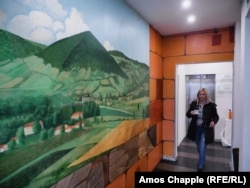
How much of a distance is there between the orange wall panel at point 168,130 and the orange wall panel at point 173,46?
4.60 feet

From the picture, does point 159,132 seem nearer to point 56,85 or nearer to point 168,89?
point 168,89

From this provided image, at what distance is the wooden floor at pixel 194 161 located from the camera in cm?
351

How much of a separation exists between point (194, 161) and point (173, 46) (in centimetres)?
235

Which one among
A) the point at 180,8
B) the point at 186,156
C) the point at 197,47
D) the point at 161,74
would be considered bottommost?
the point at 186,156

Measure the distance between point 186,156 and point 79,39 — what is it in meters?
3.54

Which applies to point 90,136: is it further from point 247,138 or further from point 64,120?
point 247,138

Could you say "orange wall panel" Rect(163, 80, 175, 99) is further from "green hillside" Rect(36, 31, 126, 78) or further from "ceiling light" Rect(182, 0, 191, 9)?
"green hillside" Rect(36, 31, 126, 78)

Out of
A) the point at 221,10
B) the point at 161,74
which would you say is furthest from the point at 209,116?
the point at 221,10

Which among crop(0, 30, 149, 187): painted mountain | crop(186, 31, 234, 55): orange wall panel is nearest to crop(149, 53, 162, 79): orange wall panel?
crop(186, 31, 234, 55): orange wall panel

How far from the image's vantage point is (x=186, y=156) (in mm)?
4125

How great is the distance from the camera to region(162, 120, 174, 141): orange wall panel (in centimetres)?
395

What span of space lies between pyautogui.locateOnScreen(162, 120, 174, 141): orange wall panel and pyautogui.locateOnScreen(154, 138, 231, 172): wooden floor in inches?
18.9

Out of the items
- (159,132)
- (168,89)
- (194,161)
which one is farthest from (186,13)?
(194,161)

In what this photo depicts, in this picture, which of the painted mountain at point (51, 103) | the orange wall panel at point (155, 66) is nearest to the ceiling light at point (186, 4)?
the orange wall panel at point (155, 66)
